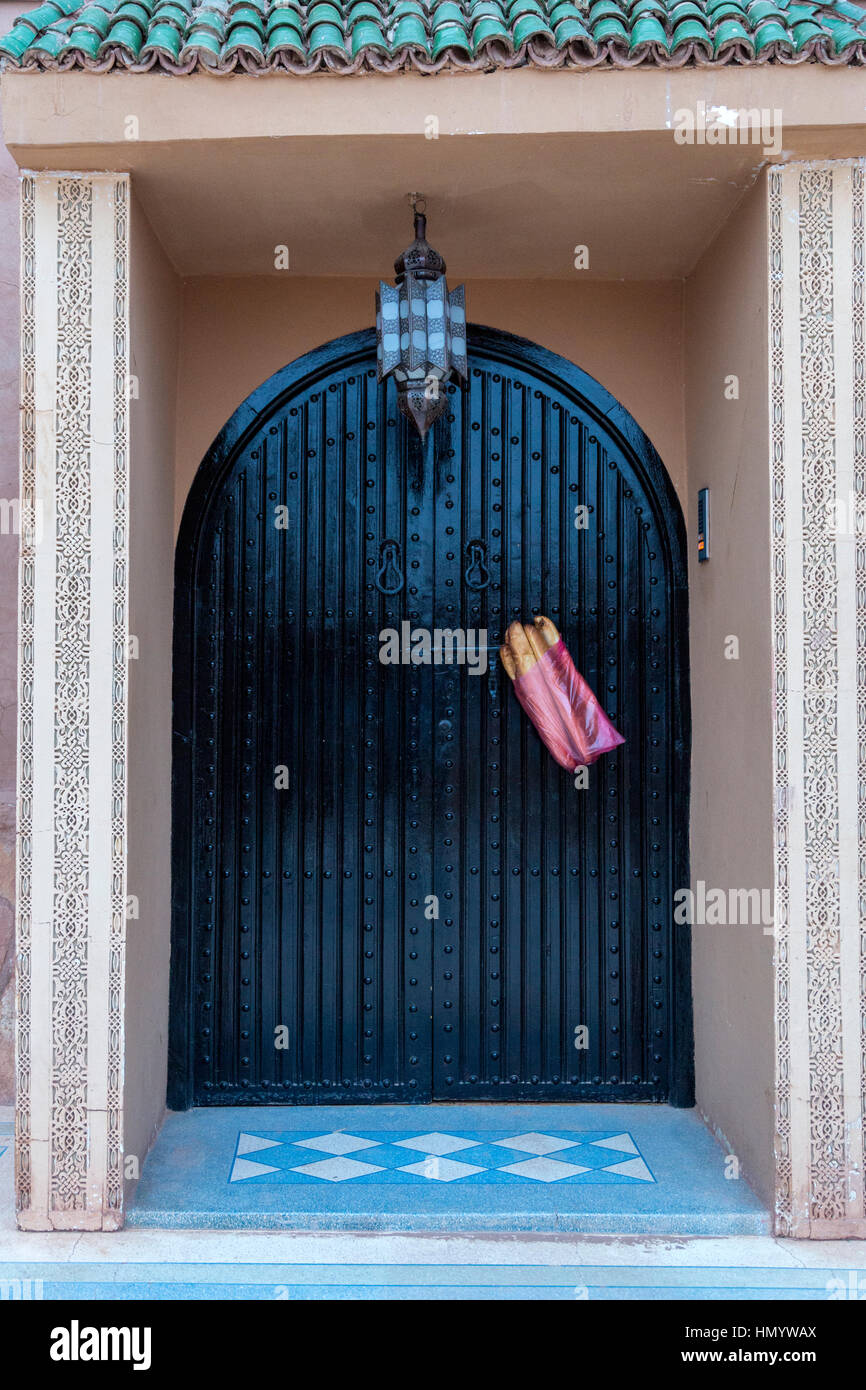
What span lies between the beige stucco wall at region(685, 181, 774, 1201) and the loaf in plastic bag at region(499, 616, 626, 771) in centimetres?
40

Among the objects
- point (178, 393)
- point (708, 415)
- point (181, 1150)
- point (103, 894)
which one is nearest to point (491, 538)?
point (708, 415)

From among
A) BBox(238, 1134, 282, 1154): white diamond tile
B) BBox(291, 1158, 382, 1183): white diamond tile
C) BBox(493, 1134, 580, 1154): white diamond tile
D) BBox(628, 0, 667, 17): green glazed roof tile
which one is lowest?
BBox(493, 1134, 580, 1154): white diamond tile

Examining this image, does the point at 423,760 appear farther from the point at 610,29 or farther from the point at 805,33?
the point at 805,33

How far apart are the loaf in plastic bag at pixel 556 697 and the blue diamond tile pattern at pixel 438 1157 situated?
1.37m

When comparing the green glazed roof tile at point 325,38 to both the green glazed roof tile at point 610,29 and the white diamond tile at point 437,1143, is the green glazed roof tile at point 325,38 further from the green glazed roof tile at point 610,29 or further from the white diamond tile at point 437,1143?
the white diamond tile at point 437,1143

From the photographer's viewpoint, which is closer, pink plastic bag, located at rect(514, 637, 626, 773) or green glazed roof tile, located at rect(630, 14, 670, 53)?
green glazed roof tile, located at rect(630, 14, 670, 53)

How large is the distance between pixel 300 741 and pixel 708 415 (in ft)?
6.49

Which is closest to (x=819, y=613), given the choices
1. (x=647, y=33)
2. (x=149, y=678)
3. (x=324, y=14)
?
(x=647, y=33)

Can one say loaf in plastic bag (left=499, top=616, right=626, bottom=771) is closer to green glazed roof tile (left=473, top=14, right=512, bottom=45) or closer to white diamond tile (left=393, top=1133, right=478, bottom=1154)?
white diamond tile (left=393, top=1133, right=478, bottom=1154)

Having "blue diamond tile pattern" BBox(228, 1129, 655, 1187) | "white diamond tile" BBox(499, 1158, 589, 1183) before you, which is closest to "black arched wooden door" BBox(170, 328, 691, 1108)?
"blue diamond tile pattern" BBox(228, 1129, 655, 1187)

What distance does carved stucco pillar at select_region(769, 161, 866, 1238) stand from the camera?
358cm

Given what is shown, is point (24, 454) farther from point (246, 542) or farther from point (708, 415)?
point (708, 415)

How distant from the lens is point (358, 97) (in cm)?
343

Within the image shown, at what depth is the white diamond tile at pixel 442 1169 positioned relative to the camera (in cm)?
383
